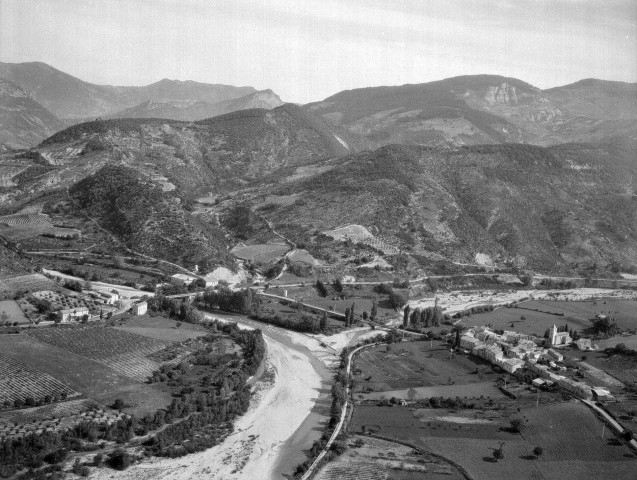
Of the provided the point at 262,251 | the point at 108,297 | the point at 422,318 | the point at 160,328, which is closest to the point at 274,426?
the point at 160,328

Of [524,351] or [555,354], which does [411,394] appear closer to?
[524,351]

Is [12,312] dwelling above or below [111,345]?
above

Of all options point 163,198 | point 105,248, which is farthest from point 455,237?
point 105,248

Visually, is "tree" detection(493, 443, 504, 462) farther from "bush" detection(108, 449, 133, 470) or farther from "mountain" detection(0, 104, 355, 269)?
"mountain" detection(0, 104, 355, 269)

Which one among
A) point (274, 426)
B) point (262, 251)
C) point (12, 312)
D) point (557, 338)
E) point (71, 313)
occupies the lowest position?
point (274, 426)

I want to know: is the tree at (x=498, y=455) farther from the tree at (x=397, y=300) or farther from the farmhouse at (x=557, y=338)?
the tree at (x=397, y=300)

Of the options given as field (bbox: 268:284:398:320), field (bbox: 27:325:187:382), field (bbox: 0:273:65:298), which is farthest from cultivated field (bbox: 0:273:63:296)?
field (bbox: 268:284:398:320)

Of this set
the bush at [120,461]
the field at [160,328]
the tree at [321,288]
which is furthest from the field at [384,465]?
the tree at [321,288]
